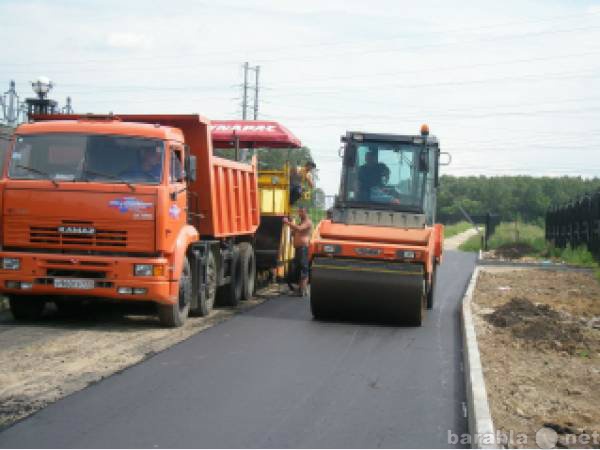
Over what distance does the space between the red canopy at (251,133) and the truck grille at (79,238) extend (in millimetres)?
6570

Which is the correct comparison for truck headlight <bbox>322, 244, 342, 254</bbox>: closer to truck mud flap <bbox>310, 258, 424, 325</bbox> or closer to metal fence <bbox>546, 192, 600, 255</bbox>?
truck mud flap <bbox>310, 258, 424, 325</bbox>

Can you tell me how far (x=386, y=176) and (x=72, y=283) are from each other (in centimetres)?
558

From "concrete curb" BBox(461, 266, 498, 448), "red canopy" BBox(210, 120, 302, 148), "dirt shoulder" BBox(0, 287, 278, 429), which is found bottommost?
"dirt shoulder" BBox(0, 287, 278, 429)

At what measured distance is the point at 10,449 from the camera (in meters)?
6.09

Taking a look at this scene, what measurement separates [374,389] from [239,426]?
6.81 feet

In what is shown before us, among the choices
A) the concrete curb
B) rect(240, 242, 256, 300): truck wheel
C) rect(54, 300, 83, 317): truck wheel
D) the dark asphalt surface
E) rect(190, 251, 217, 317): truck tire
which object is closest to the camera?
the concrete curb

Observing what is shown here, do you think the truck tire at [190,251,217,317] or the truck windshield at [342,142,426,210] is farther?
the truck windshield at [342,142,426,210]

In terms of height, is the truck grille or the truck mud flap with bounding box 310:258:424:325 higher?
the truck grille

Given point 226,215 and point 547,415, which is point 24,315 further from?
point 547,415

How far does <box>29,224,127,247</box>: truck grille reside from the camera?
11.6 m

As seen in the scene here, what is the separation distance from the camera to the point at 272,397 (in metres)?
8.03

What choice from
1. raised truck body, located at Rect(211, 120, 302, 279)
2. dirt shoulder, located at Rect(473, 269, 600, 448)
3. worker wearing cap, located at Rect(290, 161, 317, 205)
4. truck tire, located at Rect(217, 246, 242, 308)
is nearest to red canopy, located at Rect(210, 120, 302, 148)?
raised truck body, located at Rect(211, 120, 302, 279)

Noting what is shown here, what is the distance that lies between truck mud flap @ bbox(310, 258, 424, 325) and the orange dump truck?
7.00 ft

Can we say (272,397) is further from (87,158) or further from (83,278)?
(87,158)
